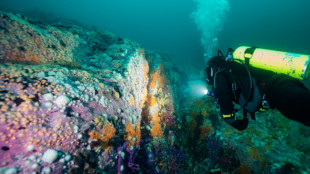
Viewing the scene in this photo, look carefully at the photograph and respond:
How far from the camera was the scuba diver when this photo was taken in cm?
196

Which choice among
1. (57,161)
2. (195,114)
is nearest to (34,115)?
(57,161)

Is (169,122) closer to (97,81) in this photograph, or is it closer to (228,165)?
(228,165)

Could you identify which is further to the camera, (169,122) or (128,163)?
(169,122)

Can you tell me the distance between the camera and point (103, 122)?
262cm

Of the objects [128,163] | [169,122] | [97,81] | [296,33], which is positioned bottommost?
[128,163]

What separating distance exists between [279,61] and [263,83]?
64cm

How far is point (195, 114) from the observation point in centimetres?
632

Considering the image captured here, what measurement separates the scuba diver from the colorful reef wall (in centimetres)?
231

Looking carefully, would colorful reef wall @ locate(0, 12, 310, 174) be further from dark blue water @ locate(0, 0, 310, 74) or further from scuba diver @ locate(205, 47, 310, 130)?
dark blue water @ locate(0, 0, 310, 74)

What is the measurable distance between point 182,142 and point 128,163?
2839 millimetres

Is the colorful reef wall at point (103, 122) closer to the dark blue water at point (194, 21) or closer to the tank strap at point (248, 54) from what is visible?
the tank strap at point (248, 54)

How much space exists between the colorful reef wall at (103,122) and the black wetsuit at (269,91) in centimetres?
231

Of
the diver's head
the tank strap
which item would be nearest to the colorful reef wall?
the diver's head

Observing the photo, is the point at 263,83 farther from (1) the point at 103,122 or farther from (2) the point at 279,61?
(1) the point at 103,122
